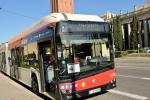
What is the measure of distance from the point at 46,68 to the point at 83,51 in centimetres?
166

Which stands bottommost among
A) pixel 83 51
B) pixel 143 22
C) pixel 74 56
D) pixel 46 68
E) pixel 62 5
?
pixel 46 68

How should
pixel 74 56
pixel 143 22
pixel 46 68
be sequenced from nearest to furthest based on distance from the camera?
pixel 74 56 < pixel 46 68 < pixel 143 22

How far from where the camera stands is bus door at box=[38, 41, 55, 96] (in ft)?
31.2

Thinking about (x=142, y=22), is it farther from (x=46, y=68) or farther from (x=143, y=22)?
(x=46, y=68)

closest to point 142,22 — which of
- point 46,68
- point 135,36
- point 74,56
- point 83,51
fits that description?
point 135,36

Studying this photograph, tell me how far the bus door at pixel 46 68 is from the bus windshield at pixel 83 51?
0.73 metres

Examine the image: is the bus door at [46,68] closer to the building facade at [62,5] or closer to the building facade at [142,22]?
the building facade at [142,22]

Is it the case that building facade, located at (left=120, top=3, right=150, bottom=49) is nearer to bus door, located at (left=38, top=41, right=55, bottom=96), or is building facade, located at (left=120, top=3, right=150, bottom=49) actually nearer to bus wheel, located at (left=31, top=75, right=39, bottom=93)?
bus wheel, located at (left=31, top=75, right=39, bottom=93)

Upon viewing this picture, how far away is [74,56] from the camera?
8891mm

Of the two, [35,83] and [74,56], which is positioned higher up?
[74,56]

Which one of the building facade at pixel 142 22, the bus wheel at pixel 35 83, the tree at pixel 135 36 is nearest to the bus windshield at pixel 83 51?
the bus wheel at pixel 35 83

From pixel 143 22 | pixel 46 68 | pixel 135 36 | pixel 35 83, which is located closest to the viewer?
pixel 46 68

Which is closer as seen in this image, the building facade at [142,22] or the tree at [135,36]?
the tree at [135,36]

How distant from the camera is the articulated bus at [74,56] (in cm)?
875
